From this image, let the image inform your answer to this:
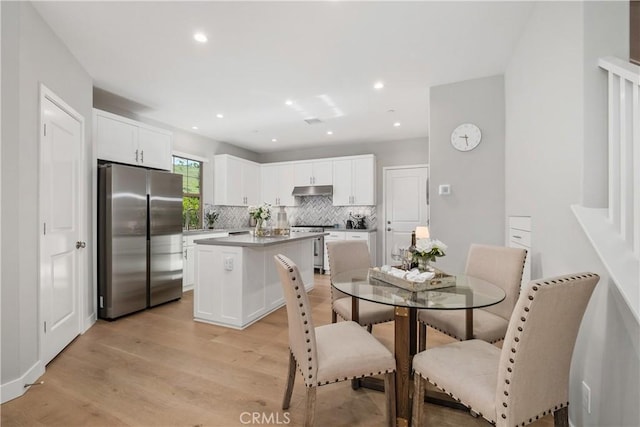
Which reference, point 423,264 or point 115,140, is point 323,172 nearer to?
point 115,140

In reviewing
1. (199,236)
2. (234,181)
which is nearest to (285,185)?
(234,181)

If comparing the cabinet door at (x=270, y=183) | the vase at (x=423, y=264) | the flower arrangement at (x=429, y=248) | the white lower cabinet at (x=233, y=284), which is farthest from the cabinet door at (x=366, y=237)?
the flower arrangement at (x=429, y=248)

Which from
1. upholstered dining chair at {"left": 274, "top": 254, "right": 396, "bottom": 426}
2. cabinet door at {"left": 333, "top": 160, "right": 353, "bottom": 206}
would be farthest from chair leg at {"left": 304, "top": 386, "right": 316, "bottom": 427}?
cabinet door at {"left": 333, "top": 160, "right": 353, "bottom": 206}

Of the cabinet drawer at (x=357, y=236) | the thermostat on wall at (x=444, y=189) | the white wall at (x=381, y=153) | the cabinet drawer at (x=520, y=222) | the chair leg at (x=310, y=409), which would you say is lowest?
the chair leg at (x=310, y=409)

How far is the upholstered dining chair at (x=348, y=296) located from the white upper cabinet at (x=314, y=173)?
3635mm

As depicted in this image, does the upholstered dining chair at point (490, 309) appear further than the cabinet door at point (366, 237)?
No

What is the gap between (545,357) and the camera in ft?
3.78

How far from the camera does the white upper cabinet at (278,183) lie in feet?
21.8

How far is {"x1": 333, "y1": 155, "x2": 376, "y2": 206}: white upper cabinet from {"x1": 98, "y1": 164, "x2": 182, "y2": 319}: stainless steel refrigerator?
3146 millimetres

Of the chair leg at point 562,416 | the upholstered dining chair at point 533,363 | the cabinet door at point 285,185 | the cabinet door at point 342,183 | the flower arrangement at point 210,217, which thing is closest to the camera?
the upholstered dining chair at point 533,363

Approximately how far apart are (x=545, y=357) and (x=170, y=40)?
332cm

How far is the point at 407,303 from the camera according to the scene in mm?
1484

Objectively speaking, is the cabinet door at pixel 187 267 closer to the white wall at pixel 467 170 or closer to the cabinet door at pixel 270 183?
the cabinet door at pixel 270 183

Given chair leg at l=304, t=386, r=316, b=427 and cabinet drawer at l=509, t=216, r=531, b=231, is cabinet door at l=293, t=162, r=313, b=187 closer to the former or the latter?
cabinet drawer at l=509, t=216, r=531, b=231
